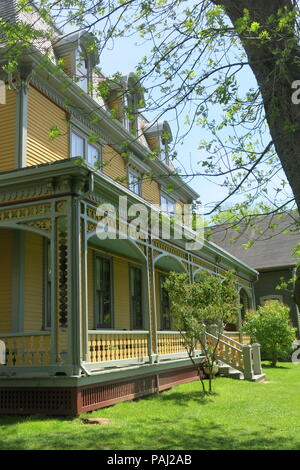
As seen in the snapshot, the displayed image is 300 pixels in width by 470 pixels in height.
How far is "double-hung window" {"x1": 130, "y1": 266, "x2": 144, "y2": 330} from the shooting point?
15930 mm

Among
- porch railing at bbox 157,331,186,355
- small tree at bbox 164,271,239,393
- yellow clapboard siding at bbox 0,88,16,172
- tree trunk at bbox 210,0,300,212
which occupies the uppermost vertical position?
yellow clapboard siding at bbox 0,88,16,172

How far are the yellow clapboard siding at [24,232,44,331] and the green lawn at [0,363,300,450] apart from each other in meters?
2.84

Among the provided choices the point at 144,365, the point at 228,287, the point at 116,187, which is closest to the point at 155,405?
the point at 144,365

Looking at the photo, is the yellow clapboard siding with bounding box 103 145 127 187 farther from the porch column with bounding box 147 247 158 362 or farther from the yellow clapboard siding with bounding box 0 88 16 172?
the porch column with bounding box 147 247 158 362

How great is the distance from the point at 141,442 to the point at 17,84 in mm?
8965

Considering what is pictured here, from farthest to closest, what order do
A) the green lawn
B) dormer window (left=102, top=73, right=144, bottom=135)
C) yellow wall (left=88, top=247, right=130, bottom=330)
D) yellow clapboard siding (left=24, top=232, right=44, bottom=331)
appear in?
yellow wall (left=88, top=247, right=130, bottom=330) → yellow clapboard siding (left=24, top=232, right=44, bottom=331) → dormer window (left=102, top=73, right=144, bottom=135) → the green lawn

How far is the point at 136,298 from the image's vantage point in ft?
53.3

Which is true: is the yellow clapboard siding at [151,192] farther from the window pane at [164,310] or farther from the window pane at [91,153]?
the window pane at [91,153]

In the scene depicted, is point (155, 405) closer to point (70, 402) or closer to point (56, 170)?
point (70, 402)

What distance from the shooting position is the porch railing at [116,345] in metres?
9.46

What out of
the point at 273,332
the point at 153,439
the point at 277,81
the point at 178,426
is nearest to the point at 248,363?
the point at 273,332

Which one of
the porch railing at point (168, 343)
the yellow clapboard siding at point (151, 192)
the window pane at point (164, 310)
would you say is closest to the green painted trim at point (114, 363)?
the porch railing at point (168, 343)

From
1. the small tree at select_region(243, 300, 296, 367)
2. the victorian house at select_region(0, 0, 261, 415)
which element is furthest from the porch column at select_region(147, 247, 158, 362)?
the small tree at select_region(243, 300, 296, 367)

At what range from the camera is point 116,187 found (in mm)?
10578
